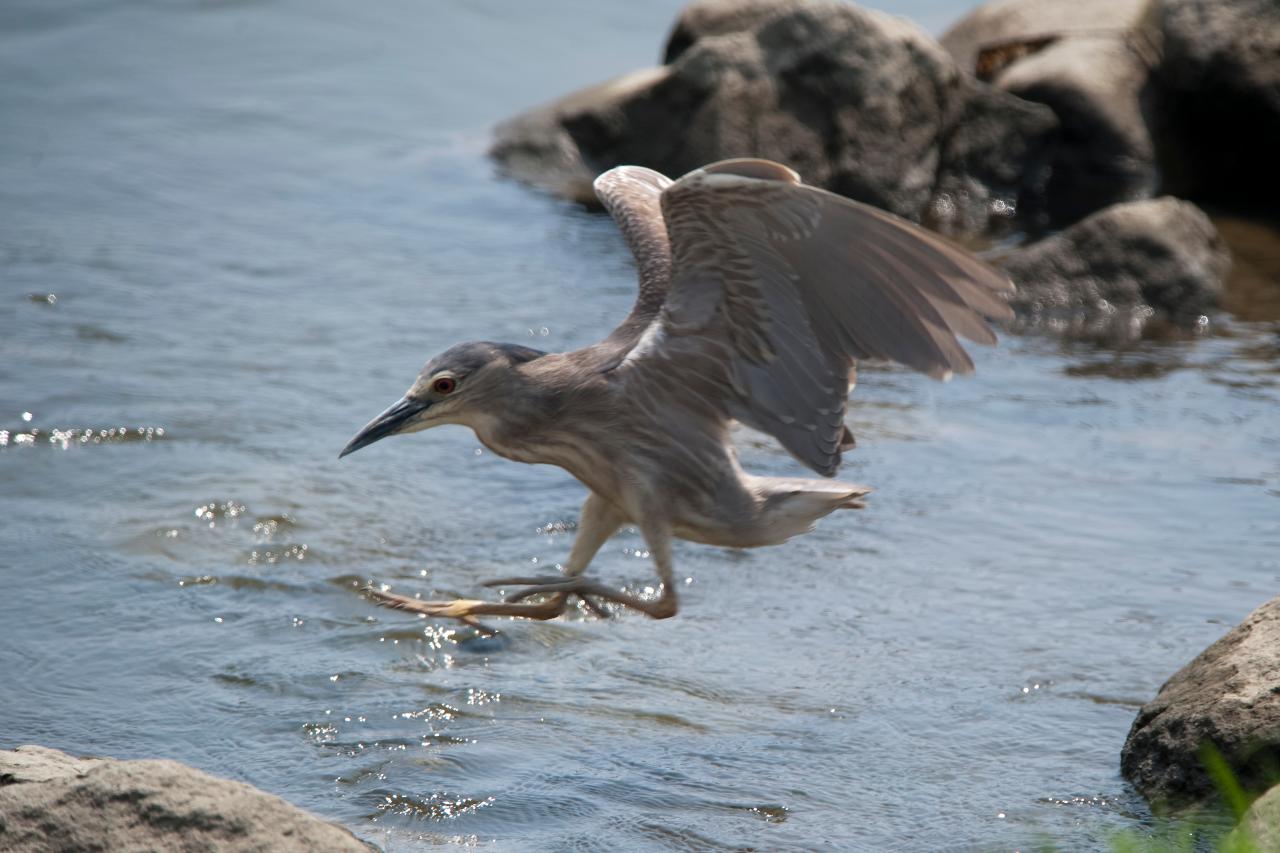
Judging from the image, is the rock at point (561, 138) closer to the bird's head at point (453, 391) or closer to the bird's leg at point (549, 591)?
the bird's leg at point (549, 591)

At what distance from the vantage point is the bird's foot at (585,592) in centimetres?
490

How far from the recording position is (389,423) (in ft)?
15.7

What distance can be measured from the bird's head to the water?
0.84m

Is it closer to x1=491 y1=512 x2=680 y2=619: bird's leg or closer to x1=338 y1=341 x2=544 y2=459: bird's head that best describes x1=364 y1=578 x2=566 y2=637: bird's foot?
x1=491 y1=512 x2=680 y2=619: bird's leg

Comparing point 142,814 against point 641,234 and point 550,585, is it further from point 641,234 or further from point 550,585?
point 641,234

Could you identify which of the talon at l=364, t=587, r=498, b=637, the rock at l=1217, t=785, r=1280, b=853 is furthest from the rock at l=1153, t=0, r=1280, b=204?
the rock at l=1217, t=785, r=1280, b=853

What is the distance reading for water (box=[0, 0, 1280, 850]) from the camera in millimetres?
4590

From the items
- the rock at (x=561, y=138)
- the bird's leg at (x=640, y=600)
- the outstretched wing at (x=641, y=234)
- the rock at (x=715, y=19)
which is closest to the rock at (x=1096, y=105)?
the rock at (x=715, y=19)

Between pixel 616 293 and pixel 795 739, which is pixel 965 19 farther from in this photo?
pixel 795 739

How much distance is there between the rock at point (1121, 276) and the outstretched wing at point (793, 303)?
4701 millimetres

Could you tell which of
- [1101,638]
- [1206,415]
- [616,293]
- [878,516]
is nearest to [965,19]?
[616,293]

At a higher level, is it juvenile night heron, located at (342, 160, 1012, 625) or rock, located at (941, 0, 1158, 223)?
juvenile night heron, located at (342, 160, 1012, 625)

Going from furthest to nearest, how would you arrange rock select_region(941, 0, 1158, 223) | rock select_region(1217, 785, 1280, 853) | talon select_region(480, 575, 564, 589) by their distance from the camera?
rock select_region(941, 0, 1158, 223) → talon select_region(480, 575, 564, 589) → rock select_region(1217, 785, 1280, 853)

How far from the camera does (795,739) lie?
16.1 feet
